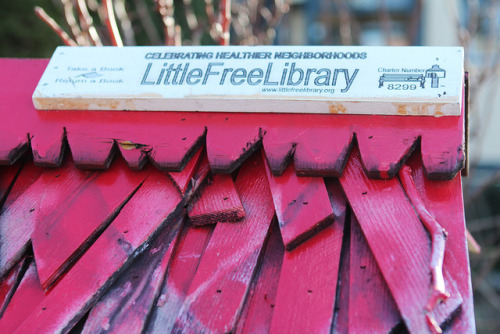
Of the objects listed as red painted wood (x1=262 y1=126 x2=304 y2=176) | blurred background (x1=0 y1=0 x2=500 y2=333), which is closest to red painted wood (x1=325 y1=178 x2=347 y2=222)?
red painted wood (x1=262 y1=126 x2=304 y2=176)

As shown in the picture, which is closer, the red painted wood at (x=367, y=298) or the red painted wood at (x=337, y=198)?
the red painted wood at (x=367, y=298)

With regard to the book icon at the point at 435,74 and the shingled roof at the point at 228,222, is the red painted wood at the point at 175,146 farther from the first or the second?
the book icon at the point at 435,74

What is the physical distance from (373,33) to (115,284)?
9.37m

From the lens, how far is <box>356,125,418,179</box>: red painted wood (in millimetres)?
1640

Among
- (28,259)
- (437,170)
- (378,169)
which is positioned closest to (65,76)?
(28,259)

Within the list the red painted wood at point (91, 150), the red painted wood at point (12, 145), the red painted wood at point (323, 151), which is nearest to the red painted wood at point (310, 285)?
the red painted wood at point (323, 151)

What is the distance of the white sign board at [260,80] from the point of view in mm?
1716

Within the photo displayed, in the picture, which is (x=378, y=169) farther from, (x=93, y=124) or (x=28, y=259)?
(x=28, y=259)

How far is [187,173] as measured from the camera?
5.80 feet

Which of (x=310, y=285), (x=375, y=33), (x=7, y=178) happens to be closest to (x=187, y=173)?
(x=310, y=285)

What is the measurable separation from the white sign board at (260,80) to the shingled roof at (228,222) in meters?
0.04

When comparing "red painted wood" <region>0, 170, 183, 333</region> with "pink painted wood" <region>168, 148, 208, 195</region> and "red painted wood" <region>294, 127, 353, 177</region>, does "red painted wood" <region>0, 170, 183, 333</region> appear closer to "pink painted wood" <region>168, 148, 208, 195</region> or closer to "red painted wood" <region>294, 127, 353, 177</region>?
"pink painted wood" <region>168, 148, 208, 195</region>

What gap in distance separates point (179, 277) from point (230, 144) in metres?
0.42

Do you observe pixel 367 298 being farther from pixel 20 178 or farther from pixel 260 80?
pixel 20 178
